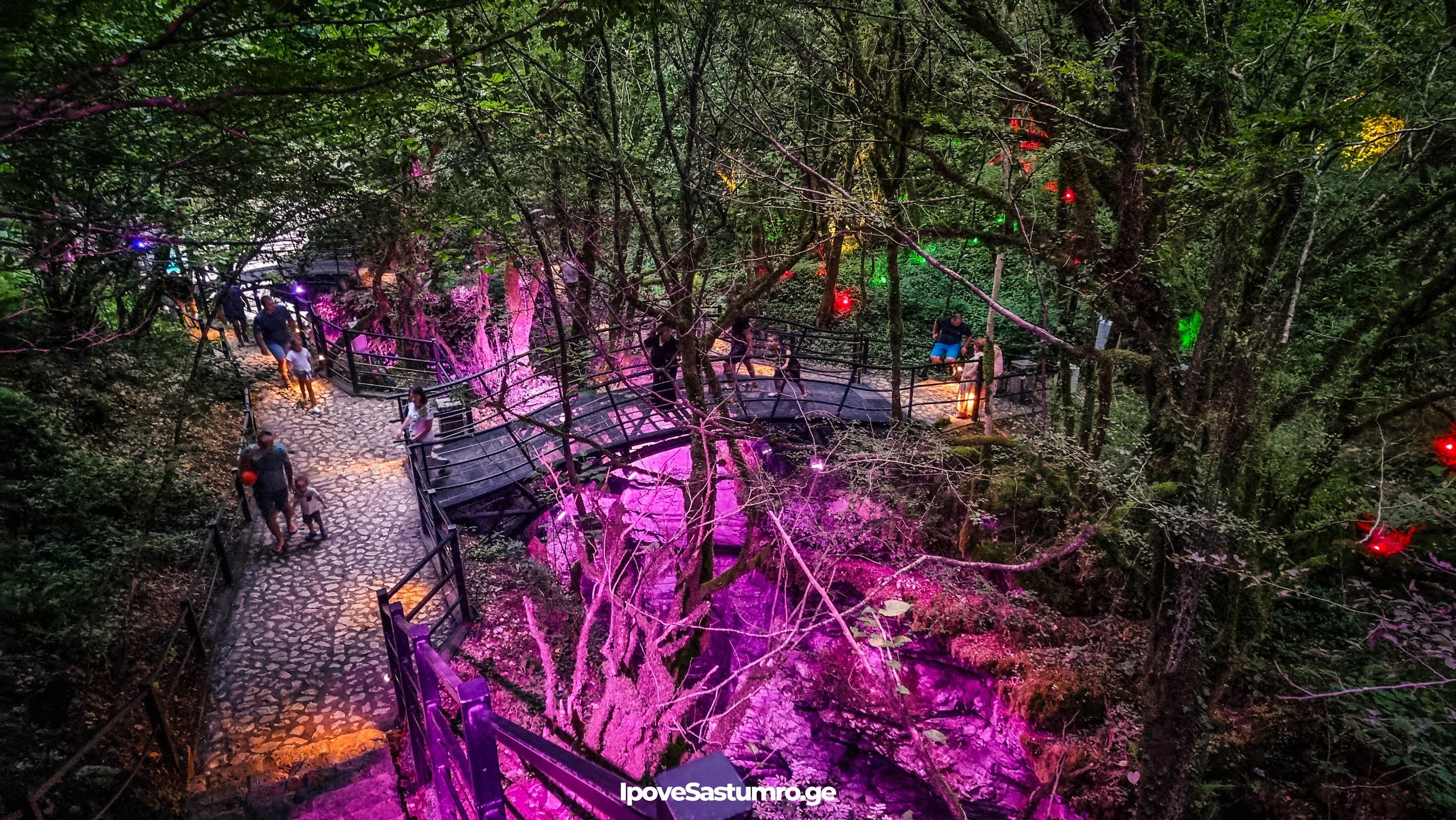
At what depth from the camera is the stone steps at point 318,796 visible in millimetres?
4293

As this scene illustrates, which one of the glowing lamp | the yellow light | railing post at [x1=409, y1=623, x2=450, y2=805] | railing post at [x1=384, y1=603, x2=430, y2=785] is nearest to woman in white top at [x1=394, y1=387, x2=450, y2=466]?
railing post at [x1=384, y1=603, x2=430, y2=785]

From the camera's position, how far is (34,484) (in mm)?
6582

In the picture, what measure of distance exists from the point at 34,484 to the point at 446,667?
6818 millimetres

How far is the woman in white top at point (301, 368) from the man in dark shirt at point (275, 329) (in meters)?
0.10

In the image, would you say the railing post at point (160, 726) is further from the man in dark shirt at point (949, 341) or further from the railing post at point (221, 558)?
the man in dark shirt at point (949, 341)

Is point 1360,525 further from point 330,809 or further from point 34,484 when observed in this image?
point 34,484

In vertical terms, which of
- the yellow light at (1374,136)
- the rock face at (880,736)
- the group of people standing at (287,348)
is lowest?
the rock face at (880,736)

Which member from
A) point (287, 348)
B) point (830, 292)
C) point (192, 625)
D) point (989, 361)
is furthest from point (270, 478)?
point (830, 292)

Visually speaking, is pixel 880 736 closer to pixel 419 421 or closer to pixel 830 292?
pixel 419 421

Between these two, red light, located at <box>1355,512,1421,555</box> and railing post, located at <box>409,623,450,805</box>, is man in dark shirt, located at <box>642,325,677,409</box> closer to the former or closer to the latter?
railing post, located at <box>409,623,450,805</box>

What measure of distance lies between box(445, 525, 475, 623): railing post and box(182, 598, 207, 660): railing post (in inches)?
85.9

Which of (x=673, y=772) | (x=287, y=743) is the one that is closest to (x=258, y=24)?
(x=673, y=772)

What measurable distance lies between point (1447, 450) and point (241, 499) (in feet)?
47.4

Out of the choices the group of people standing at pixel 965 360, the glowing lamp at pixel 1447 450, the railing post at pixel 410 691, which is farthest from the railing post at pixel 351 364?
the glowing lamp at pixel 1447 450
